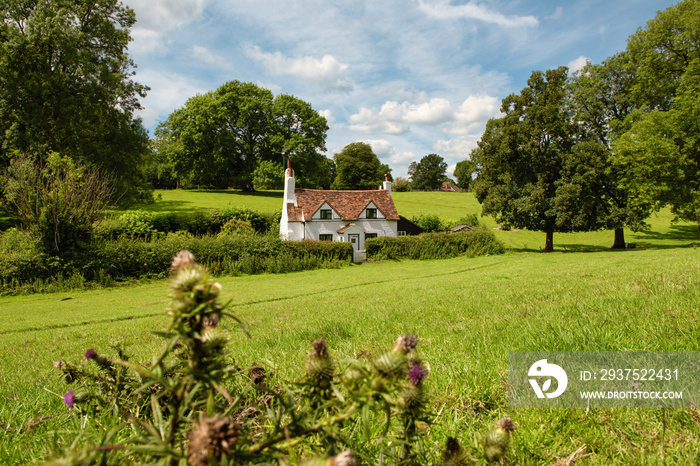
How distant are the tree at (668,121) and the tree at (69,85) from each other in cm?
4026

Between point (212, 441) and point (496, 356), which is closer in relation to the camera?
point (212, 441)

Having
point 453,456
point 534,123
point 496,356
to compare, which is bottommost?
point 496,356

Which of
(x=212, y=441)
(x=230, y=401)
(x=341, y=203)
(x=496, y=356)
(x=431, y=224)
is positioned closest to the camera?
(x=212, y=441)

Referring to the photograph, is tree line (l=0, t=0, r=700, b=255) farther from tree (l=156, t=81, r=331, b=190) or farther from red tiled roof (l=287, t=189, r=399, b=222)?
tree (l=156, t=81, r=331, b=190)

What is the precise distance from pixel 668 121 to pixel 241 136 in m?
53.2

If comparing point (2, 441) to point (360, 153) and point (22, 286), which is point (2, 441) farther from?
point (360, 153)

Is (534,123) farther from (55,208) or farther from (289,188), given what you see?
(55,208)

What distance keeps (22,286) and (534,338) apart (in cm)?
2334

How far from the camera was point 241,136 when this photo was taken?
59.4 meters

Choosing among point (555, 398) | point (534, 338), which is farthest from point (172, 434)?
point (534, 338)

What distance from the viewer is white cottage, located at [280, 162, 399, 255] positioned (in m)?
38.2

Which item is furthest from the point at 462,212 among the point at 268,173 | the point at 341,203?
the point at 268,173

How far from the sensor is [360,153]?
3344 inches

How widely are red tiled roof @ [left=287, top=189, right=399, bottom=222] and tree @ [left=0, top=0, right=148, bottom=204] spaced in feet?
51.0
